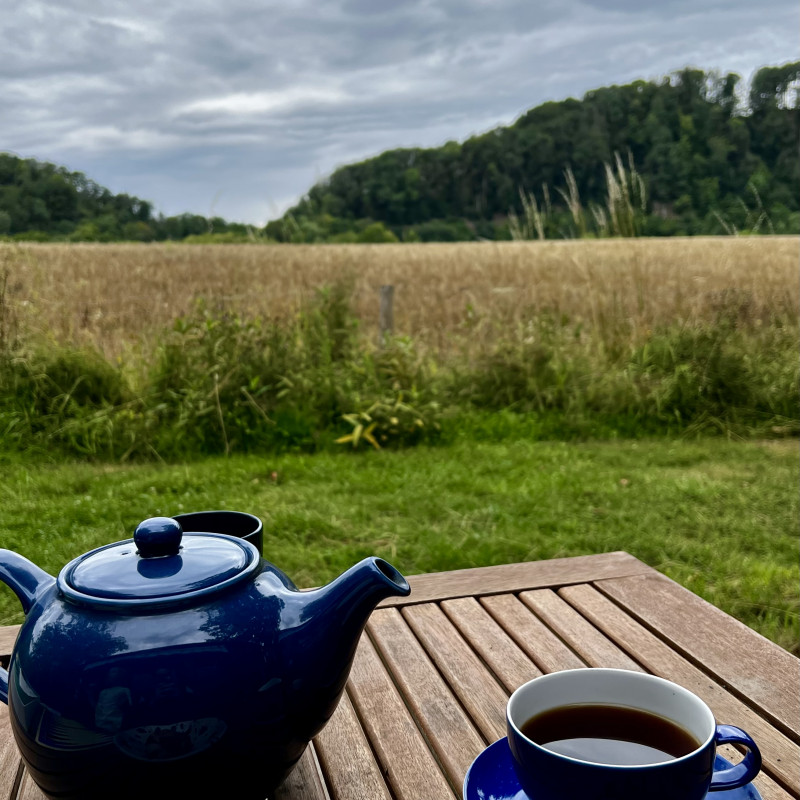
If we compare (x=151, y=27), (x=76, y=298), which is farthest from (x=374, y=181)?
(x=151, y=27)

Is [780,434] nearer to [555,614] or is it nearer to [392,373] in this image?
[392,373]

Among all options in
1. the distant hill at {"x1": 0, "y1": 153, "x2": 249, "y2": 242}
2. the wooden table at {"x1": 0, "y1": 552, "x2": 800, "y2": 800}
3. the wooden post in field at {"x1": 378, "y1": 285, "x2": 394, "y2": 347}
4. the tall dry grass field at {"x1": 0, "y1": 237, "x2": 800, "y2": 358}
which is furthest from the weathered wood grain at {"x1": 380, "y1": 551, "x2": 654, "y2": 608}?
the distant hill at {"x1": 0, "y1": 153, "x2": 249, "y2": 242}

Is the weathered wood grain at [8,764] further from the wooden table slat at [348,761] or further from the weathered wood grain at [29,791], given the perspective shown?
the wooden table slat at [348,761]

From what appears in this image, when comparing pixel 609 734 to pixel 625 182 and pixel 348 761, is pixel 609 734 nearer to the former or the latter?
pixel 348 761

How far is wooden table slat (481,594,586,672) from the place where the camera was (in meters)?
0.96

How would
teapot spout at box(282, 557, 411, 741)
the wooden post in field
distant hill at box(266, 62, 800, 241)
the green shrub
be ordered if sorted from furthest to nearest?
distant hill at box(266, 62, 800, 241) < the wooden post in field < the green shrub < teapot spout at box(282, 557, 411, 741)

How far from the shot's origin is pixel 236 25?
2.05m

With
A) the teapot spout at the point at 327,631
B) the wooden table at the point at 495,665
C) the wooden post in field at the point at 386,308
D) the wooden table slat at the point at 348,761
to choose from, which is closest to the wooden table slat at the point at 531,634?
the wooden table at the point at 495,665

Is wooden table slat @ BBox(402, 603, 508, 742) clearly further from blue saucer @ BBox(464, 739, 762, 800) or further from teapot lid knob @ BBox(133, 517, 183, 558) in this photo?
teapot lid knob @ BBox(133, 517, 183, 558)

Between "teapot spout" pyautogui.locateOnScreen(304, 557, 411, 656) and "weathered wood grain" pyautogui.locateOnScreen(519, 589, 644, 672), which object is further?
"weathered wood grain" pyautogui.locateOnScreen(519, 589, 644, 672)

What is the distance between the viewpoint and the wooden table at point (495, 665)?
2.43 feet

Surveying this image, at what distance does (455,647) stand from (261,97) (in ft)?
7.32

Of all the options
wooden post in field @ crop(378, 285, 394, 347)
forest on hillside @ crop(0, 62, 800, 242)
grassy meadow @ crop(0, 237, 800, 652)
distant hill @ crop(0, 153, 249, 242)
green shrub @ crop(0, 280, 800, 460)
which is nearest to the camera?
grassy meadow @ crop(0, 237, 800, 652)

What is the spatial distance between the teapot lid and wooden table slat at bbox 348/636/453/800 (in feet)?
0.85
